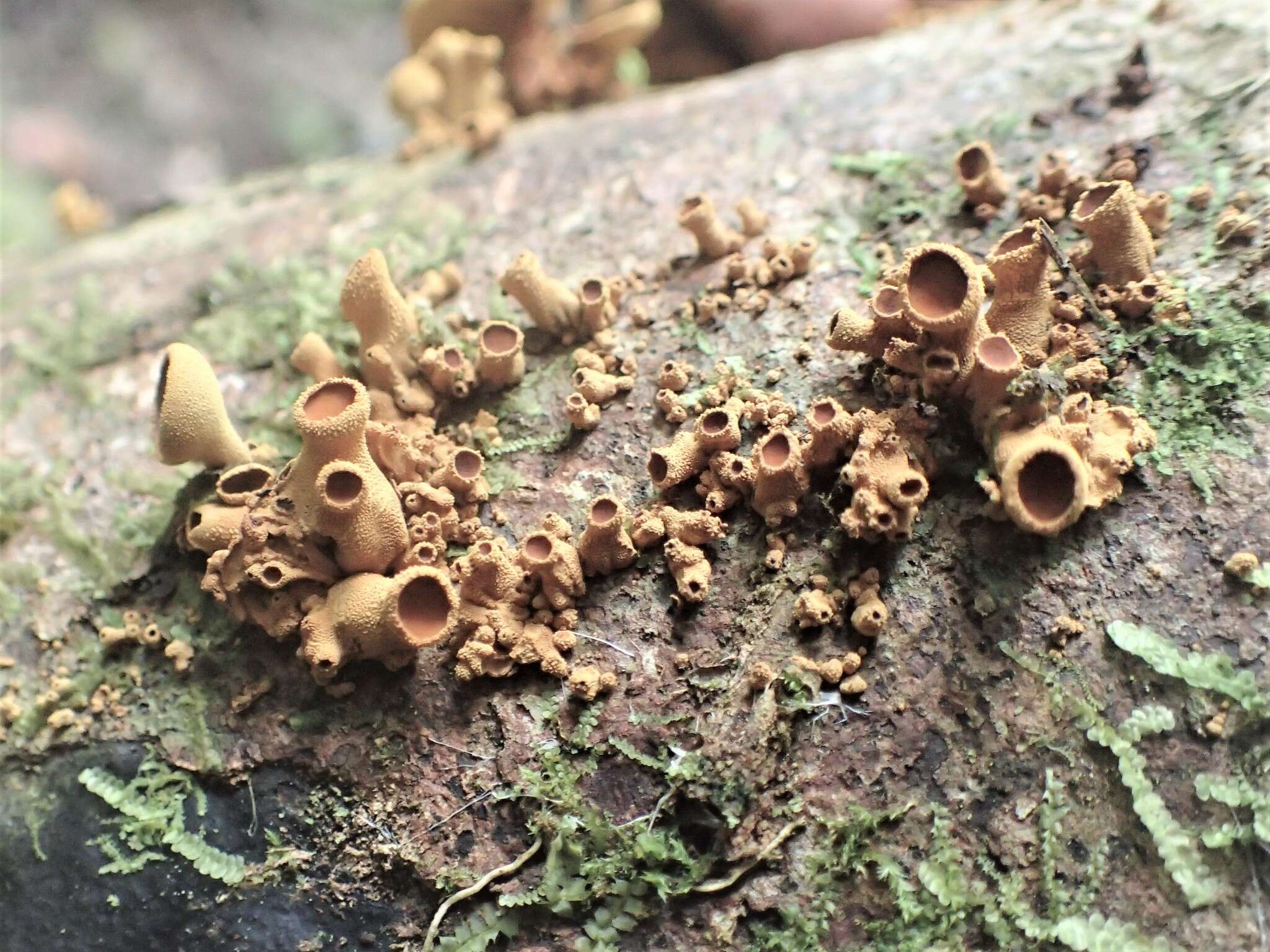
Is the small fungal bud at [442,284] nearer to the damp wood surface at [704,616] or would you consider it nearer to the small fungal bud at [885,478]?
the damp wood surface at [704,616]

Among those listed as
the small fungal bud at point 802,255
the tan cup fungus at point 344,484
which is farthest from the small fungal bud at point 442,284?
the small fungal bud at point 802,255

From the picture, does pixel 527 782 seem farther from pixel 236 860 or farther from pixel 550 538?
pixel 236 860

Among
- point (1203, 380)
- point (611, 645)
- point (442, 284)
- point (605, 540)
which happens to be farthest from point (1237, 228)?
point (442, 284)

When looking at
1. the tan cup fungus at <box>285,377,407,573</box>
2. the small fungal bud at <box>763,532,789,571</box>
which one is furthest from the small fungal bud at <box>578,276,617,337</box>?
the small fungal bud at <box>763,532,789,571</box>

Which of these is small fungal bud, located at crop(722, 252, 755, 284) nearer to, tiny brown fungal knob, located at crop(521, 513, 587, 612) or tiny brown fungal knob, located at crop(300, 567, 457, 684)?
tiny brown fungal knob, located at crop(521, 513, 587, 612)

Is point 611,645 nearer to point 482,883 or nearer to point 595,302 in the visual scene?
point 482,883

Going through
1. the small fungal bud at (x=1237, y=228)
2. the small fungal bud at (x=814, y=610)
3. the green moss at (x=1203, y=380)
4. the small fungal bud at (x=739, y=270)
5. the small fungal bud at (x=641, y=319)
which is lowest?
the small fungal bud at (x=814, y=610)

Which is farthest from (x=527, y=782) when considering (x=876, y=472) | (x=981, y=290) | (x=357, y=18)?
(x=357, y=18)
